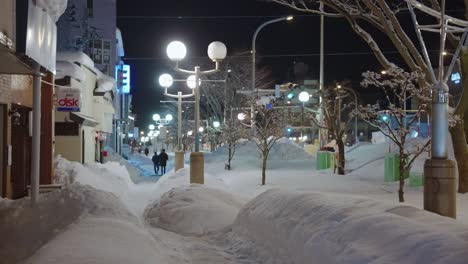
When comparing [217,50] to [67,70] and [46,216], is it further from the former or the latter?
[46,216]

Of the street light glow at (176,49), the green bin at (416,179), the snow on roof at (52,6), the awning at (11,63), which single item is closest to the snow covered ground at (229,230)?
the awning at (11,63)

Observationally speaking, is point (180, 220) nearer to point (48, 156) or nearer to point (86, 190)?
point (86, 190)

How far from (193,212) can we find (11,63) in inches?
186

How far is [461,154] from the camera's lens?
685 inches

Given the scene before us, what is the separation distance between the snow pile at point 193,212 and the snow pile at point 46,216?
5.55 feet

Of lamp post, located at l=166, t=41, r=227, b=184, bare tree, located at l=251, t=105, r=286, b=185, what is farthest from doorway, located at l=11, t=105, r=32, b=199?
bare tree, located at l=251, t=105, r=286, b=185

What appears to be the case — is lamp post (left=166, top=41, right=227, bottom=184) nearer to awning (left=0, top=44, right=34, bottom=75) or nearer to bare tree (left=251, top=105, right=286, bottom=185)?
bare tree (left=251, top=105, right=286, bottom=185)

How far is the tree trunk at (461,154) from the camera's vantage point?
17.1 meters

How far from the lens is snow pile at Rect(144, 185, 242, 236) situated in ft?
36.8

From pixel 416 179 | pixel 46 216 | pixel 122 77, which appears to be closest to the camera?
pixel 46 216

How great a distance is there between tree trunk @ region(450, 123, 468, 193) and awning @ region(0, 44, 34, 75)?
41.8 ft

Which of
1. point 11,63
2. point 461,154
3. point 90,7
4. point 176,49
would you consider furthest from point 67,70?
point 90,7

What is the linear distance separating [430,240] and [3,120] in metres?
11.4

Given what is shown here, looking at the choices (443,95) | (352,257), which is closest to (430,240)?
(352,257)
